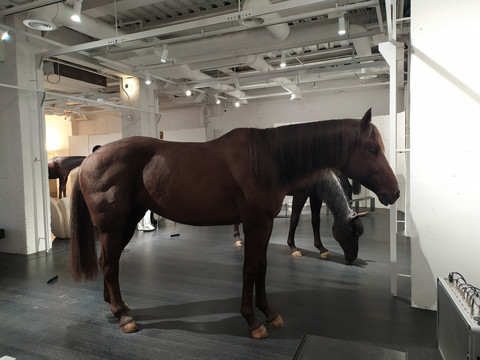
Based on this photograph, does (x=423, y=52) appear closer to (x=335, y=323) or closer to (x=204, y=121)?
(x=335, y=323)

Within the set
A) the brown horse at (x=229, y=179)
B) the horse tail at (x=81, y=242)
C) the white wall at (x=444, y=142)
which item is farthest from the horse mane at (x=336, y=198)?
the horse tail at (x=81, y=242)

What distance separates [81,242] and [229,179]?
4.33ft

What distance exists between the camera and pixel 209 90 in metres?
7.79

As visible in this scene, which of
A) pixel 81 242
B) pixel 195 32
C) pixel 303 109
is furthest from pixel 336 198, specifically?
pixel 303 109

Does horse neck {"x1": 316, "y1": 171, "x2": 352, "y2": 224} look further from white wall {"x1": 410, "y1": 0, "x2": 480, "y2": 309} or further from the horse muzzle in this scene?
the horse muzzle

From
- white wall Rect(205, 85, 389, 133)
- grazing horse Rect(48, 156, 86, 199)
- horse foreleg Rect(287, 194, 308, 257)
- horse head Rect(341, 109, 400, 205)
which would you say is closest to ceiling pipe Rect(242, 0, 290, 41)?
horse head Rect(341, 109, 400, 205)

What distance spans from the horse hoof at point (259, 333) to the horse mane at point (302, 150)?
0.99 meters

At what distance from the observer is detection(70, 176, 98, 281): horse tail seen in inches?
96.2

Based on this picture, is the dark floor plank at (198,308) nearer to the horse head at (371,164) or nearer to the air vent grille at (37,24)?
the horse head at (371,164)

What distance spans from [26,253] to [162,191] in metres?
3.22

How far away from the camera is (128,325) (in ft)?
7.29

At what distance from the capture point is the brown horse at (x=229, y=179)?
214 centimetres

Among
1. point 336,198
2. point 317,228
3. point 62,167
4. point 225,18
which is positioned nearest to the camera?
point 225,18

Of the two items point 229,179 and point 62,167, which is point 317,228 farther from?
point 62,167
